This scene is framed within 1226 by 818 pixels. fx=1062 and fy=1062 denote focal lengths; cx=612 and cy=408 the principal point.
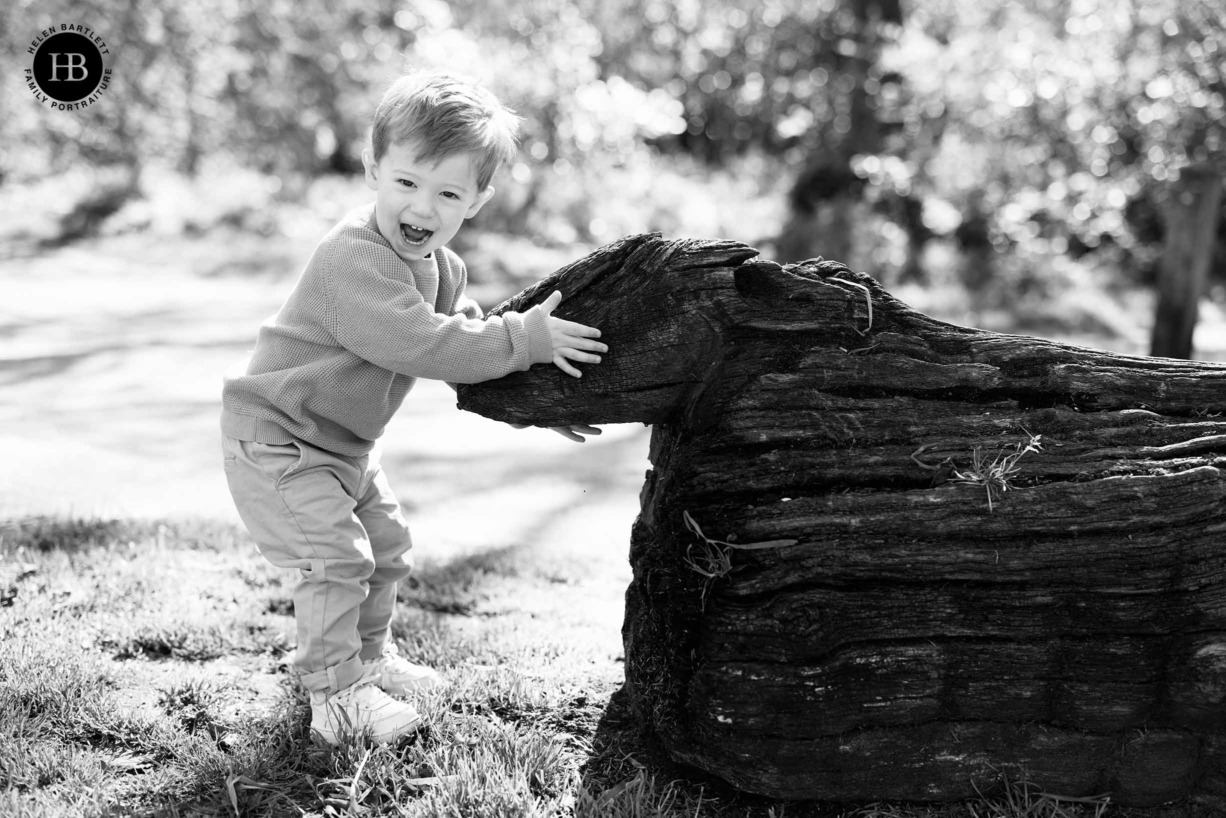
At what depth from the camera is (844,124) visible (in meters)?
15.7

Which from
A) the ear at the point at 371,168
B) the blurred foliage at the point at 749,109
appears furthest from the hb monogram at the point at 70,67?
the ear at the point at 371,168

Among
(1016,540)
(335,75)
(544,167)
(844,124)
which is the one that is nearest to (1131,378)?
(1016,540)

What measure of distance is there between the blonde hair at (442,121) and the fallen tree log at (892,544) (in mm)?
402

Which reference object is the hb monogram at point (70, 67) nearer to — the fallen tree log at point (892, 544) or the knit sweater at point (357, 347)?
the knit sweater at point (357, 347)

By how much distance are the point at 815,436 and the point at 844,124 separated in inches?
551

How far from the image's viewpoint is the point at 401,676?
10.8 feet

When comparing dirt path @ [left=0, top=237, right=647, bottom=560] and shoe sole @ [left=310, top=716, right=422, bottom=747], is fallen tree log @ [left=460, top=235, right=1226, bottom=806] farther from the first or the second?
dirt path @ [left=0, top=237, right=647, bottom=560]

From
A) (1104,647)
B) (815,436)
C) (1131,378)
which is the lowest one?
(1104,647)

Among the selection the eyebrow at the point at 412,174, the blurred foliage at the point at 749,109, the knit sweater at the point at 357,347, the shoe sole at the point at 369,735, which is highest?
the blurred foliage at the point at 749,109

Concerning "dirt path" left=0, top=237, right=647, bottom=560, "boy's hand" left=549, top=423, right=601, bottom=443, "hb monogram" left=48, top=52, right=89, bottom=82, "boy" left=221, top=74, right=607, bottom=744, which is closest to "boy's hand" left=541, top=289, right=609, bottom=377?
"boy" left=221, top=74, right=607, bottom=744

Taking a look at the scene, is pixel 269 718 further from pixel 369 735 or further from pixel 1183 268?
pixel 1183 268

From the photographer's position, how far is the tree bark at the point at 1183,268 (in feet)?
29.2

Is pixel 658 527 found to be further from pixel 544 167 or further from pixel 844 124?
pixel 844 124

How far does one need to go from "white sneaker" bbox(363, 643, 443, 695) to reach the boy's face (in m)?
1.27
